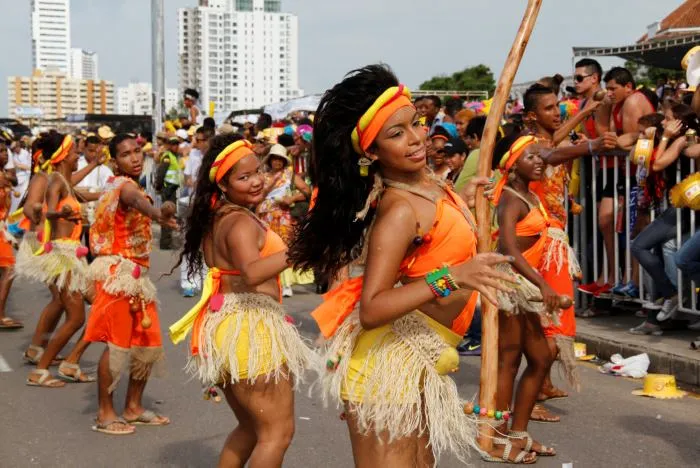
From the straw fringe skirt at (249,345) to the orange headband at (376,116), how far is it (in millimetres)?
1391

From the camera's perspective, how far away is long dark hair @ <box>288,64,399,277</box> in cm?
350

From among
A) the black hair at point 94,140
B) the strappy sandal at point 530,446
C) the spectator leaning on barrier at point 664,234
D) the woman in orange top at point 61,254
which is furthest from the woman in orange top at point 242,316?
the black hair at point 94,140

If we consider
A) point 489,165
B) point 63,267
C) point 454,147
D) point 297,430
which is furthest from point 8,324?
point 489,165

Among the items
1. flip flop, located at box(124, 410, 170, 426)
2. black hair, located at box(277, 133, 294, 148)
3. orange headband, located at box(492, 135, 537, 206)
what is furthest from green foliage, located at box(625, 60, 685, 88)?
flip flop, located at box(124, 410, 170, 426)

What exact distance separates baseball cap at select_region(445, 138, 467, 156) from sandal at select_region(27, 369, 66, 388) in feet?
13.1

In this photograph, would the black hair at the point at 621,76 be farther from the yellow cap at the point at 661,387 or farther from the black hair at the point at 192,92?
the black hair at the point at 192,92

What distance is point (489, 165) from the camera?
3846 mm

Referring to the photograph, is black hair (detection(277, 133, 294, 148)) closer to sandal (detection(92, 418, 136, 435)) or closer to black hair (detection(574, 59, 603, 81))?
black hair (detection(574, 59, 603, 81))

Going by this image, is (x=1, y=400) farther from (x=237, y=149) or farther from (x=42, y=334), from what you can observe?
(x=237, y=149)

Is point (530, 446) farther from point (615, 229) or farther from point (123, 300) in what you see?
point (615, 229)

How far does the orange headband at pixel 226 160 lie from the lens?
4953mm

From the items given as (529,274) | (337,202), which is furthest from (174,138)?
(337,202)

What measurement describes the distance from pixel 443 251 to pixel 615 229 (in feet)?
21.4

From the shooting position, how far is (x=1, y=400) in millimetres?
7883
